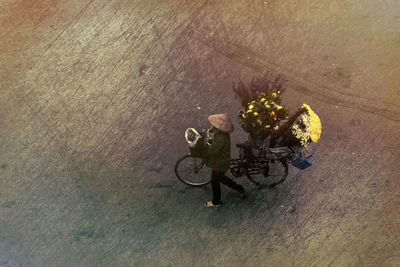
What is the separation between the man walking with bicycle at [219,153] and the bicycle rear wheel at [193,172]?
0.40 m

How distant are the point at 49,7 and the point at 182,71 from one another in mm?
3127

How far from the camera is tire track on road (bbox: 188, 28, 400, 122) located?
572cm

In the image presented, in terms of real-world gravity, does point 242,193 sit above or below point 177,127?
below

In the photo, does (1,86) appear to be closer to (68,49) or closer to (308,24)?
(68,49)

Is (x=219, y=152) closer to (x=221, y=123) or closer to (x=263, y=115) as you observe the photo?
(x=221, y=123)

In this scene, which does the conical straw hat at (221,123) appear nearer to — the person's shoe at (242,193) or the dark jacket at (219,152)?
the dark jacket at (219,152)

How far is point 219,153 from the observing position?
14.5ft

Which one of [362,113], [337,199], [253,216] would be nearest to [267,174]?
[253,216]

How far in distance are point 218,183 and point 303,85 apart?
2652mm

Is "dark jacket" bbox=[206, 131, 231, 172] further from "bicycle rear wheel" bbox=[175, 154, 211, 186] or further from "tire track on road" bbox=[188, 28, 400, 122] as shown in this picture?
"tire track on road" bbox=[188, 28, 400, 122]

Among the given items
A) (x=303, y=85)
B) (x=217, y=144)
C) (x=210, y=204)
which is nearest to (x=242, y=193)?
(x=210, y=204)

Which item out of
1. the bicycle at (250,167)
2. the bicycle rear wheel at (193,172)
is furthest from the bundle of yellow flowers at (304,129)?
the bicycle rear wheel at (193,172)

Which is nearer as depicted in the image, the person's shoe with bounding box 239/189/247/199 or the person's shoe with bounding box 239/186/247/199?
the person's shoe with bounding box 239/186/247/199

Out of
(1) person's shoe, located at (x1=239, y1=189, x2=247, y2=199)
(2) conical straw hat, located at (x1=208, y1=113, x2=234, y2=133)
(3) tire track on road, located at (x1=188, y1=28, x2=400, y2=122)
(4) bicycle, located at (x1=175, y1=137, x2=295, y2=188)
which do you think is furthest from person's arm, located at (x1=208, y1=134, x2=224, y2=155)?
(3) tire track on road, located at (x1=188, y1=28, x2=400, y2=122)
